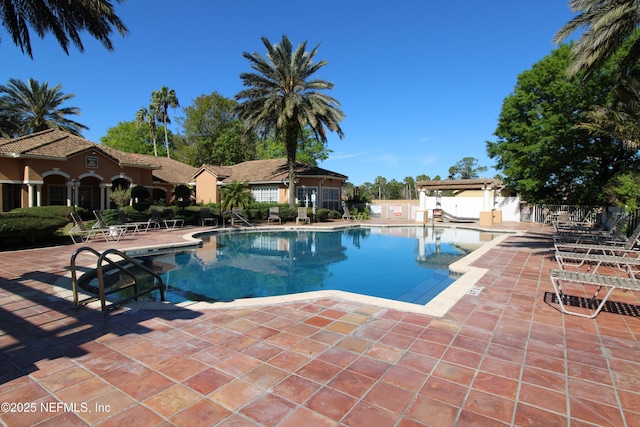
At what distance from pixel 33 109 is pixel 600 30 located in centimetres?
3875

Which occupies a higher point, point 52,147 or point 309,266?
point 52,147

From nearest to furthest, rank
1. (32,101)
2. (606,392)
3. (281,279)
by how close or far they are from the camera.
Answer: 1. (606,392)
2. (281,279)
3. (32,101)

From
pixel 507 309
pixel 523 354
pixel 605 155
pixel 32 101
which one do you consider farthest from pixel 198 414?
pixel 32 101

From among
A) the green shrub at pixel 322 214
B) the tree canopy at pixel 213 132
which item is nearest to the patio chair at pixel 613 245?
the green shrub at pixel 322 214

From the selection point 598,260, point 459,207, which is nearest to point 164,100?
point 459,207

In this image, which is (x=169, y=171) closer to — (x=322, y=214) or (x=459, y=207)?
(x=322, y=214)

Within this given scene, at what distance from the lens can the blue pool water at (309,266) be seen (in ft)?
26.0

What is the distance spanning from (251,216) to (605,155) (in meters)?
24.2

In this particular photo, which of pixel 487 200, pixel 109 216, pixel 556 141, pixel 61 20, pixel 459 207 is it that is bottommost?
pixel 109 216

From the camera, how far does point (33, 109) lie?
29516 millimetres

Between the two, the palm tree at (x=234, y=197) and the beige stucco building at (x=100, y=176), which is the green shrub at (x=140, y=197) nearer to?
the beige stucco building at (x=100, y=176)

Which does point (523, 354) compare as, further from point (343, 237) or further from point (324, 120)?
point (324, 120)

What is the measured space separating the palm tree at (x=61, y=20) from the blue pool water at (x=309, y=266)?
29.0 ft

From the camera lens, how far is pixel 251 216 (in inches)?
914
